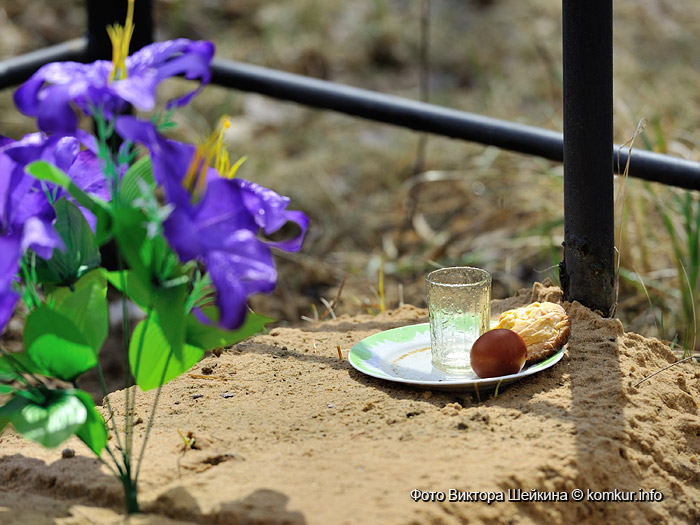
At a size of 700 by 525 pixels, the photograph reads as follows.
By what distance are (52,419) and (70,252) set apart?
0.26 meters

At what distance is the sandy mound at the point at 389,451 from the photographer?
1.28 meters

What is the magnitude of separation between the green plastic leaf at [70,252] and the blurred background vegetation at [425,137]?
1.05 m

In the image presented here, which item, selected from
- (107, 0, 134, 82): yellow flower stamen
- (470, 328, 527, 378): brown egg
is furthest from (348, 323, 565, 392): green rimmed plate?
(107, 0, 134, 82): yellow flower stamen

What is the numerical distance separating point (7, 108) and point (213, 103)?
3.65ft

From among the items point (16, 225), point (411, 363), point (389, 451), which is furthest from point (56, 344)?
point (411, 363)

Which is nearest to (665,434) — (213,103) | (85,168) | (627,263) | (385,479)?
(385,479)

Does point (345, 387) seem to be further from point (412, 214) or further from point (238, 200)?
point (412, 214)

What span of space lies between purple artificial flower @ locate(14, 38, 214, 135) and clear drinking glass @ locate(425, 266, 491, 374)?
673 mm

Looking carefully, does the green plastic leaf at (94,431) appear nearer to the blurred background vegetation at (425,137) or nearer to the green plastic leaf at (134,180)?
the green plastic leaf at (134,180)

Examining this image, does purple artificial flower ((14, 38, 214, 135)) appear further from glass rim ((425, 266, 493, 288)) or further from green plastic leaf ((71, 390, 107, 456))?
glass rim ((425, 266, 493, 288))

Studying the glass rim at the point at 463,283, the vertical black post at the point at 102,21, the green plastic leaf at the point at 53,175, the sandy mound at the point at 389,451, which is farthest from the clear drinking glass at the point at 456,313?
the vertical black post at the point at 102,21

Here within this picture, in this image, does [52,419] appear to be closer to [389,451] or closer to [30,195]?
[30,195]

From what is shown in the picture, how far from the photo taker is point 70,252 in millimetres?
1331

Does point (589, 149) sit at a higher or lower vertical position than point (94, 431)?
higher
